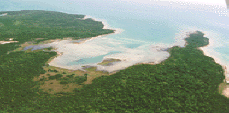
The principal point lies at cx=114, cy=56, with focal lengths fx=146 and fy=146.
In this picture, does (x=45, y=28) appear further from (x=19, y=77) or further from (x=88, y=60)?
(x=19, y=77)

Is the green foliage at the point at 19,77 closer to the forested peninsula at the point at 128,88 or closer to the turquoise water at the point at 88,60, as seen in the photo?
the forested peninsula at the point at 128,88

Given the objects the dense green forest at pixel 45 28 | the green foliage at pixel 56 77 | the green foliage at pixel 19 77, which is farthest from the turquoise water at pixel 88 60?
the dense green forest at pixel 45 28

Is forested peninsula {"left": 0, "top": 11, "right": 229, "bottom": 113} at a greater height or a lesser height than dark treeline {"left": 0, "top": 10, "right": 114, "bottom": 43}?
lesser

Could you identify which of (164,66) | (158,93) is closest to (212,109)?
(158,93)

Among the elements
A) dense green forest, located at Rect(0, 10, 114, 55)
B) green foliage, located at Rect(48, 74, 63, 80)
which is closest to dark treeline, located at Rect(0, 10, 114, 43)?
dense green forest, located at Rect(0, 10, 114, 55)

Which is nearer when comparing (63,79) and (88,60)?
(63,79)

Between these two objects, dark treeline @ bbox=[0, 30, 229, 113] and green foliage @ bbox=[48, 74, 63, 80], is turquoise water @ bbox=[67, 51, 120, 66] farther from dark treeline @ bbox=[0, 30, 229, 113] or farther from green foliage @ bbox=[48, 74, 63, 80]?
dark treeline @ bbox=[0, 30, 229, 113]

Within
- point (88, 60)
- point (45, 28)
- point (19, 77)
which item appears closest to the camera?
point (19, 77)

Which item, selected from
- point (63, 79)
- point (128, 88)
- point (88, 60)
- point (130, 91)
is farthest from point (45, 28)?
point (130, 91)
